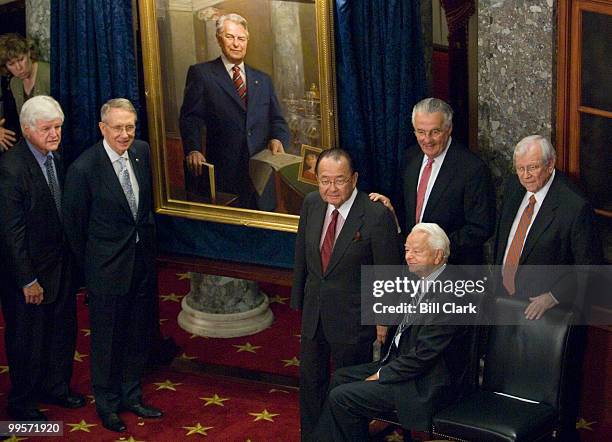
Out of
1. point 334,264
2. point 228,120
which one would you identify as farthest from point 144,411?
point 228,120

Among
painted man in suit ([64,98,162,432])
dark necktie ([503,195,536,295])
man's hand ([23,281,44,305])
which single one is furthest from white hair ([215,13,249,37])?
dark necktie ([503,195,536,295])

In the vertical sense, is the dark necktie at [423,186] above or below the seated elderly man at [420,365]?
above

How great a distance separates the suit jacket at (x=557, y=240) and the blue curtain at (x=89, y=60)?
262 cm

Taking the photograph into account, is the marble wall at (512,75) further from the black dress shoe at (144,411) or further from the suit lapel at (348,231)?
the black dress shoe at (144,411)

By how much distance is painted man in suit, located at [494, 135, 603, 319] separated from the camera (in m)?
6.00

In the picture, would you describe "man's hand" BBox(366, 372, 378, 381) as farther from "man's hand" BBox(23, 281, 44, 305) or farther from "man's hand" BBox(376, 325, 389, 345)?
"man's hand" BBox(23, 281, 44, 305)

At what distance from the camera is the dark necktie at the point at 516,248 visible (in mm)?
6160

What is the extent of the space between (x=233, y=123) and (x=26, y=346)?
1.76m

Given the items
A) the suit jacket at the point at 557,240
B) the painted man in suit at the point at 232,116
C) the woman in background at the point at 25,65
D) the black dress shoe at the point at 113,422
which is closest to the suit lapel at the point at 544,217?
the suit jacket at the point at 557,240

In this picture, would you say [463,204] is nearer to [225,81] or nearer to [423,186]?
[423,186]

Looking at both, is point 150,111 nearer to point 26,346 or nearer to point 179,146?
point 179,146

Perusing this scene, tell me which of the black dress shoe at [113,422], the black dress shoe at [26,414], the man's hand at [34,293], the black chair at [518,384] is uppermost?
the man's hand at [34,293]

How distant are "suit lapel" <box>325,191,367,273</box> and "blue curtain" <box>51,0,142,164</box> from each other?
189cm

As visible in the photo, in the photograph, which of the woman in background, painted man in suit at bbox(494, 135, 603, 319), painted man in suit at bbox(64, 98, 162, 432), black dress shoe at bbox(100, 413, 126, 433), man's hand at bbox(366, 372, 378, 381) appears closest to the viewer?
painted man in suit at bbox(494, 135, 603, 319)
